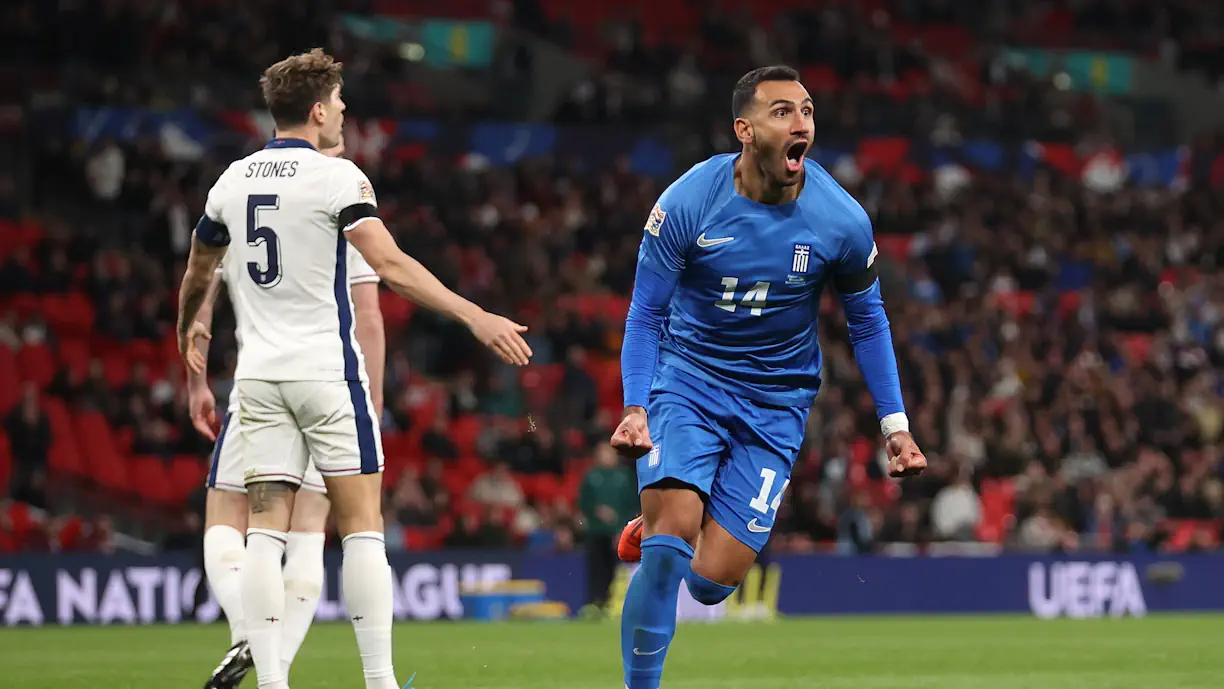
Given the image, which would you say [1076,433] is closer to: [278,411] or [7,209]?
[7,209]

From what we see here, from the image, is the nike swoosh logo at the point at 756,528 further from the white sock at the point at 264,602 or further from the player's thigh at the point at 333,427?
the white sock at the point at 264,602

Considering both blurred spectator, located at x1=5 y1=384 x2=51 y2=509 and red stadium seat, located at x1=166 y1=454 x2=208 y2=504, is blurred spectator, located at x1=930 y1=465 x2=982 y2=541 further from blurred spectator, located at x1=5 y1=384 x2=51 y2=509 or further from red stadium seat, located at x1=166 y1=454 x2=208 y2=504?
blurred spectator, located at x1=5 y1=384 x2=51 y2=509

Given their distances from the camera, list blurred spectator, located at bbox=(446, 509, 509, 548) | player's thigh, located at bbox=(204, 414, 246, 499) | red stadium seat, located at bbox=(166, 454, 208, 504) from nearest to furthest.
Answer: player's thigh, located at bbox=(204, 414, 246, 499) → blurred spectator, located at bbox=(446, 509, 509, 548) → red stadium seat, located at bbox=(166, 454, 208, 504)

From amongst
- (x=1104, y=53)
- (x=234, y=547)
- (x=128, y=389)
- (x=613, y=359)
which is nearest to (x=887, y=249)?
(x=613, y=359)

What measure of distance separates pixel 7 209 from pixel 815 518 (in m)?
10.3

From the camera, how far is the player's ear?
693cm

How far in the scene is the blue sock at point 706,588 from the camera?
7.00m

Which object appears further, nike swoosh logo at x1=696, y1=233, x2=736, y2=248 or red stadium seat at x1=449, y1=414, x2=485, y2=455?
red stadium seat at x1=449, y1=414, x2=485, y2=455

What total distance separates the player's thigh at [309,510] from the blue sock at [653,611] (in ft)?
6.20

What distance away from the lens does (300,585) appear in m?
7.84

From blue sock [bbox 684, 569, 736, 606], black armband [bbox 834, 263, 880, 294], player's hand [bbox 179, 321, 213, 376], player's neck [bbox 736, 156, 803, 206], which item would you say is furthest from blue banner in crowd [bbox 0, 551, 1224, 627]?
player's neck [bbox 736, 156, 803, 206]

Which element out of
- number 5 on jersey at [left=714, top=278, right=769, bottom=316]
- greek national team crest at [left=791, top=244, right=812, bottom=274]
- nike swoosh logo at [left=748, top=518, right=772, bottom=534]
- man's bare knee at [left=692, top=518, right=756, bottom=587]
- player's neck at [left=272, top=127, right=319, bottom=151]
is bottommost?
man's bare knee at [left=692, top=518, right=756, bottom=587]

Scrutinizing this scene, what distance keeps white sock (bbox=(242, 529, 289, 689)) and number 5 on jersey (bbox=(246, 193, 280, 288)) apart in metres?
0.99

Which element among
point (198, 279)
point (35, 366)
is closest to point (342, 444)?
point (198, 279)
